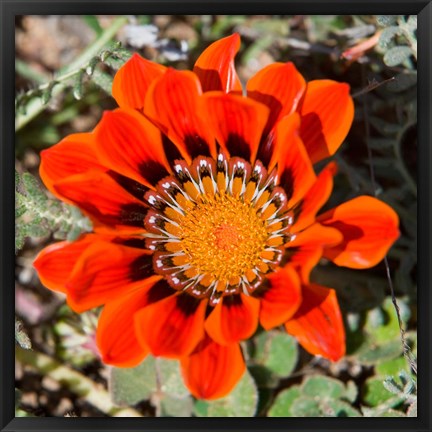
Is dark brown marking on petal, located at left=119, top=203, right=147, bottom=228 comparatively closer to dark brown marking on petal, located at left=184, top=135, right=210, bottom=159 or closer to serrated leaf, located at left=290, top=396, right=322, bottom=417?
dark brown marking on petal, located at left=184, top=135, right=210, bottom=159

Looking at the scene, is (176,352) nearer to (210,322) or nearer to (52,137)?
(210,322)

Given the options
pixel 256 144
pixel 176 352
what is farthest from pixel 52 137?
pixel 176 352

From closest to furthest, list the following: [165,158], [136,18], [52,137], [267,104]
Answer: [267,104]
[165,158]
[136,18]
[52,137]

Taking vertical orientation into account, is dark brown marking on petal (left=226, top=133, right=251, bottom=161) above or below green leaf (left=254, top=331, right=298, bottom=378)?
above

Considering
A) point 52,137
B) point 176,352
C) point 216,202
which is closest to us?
point 176,352

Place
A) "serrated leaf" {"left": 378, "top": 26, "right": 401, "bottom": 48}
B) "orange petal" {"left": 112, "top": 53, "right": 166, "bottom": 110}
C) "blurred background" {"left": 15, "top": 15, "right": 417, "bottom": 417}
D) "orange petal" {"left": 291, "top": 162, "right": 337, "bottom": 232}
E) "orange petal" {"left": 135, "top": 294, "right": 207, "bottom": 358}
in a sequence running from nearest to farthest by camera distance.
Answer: "orange petal" {"left": 291, "top": 162, "right": 337, "bottom": 232}
"orange petal" {"left": 135, "top": 294, "right": 207, "bottom": 358}
"orange petal" {"left": 112, "top": 53, "right": 166, "bottom": 110}
"serrated leaf" {"left": 378, "top": 26, "right": 401, "bottom": 48}
"blurred background" {"left": 15, "top": 15, "right": 417, "bottom": 417}

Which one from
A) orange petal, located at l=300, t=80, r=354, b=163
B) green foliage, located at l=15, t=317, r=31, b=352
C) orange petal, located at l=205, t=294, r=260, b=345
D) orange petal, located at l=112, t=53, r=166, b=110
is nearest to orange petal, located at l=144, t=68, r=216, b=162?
orange petal, located at l=112, t=53, r=166, b=110

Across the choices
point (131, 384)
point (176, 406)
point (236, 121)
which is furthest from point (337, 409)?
point (236, 121)
